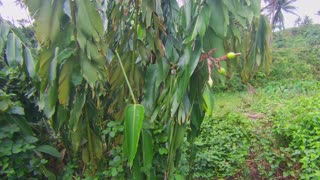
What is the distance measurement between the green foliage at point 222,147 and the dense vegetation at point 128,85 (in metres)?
0.02

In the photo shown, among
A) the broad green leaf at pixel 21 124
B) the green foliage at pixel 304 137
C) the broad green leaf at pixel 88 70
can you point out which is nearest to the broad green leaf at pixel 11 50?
the broad green leaf at pixel 21 124

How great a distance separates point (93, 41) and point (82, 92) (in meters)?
0.43

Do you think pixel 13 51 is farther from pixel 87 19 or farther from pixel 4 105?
pixel 87 19

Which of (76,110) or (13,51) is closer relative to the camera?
(76,110)

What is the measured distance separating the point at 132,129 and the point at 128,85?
23 centimetres

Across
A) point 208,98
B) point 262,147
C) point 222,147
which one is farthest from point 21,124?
point 262,147

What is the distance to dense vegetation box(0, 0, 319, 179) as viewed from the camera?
1120 millimetres

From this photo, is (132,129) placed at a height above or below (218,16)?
below

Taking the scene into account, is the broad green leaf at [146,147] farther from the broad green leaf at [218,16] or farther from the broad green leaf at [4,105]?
the broad green leaf at [4,105]

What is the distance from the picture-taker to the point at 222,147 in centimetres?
296

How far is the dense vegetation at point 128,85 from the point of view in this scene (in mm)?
1120

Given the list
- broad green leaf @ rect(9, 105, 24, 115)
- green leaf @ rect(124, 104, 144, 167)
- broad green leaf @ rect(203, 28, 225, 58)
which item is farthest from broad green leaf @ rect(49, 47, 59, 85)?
broad green leaf @ rect(9, 105, 24, 115)

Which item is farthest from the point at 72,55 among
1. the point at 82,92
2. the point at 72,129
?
the point at 72,129

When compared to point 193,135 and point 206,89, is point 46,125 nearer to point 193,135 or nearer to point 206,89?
point 193,135
